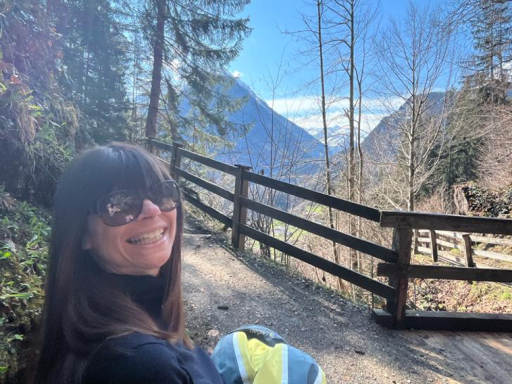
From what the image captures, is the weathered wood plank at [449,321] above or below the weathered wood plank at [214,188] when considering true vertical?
below

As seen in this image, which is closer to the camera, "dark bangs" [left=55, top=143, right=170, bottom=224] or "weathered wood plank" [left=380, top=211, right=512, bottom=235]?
"dark bangs" [left=55, top=143, right=170, bottom=224]

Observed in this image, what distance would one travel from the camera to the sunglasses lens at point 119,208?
106cm

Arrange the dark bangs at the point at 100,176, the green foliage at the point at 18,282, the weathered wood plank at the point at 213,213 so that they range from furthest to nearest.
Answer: the weathered wood plank at the point at 213,213, the green foliage at the point at 18,282, the dark bangs at the point at 100,176

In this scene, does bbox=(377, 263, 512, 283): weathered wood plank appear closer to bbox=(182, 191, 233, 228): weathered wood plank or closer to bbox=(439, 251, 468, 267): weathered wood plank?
bbox=(182, 191, 233, 228): weathered wood plank

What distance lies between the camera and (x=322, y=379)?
1236mm

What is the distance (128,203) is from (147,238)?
0.14 meters

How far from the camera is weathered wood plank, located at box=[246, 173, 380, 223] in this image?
3.30m


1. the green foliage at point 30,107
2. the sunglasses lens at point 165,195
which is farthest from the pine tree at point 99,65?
the sunglasses lens at point 165,195

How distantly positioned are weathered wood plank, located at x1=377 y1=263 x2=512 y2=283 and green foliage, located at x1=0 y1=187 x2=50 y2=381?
2.74 m

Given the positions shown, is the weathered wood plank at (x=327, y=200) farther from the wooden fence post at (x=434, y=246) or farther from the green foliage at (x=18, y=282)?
the wooden fence post at (x=434, y=246)

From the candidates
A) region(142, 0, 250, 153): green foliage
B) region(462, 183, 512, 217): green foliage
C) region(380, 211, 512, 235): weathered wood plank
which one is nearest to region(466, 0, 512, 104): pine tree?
region(380, 211, 512, 235): weathered wood plank

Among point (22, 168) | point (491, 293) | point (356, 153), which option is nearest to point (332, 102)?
point (356, 153)

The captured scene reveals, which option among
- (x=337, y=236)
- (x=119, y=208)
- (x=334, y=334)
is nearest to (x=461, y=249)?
(x=337, y=236)

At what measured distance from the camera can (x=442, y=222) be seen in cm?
312
